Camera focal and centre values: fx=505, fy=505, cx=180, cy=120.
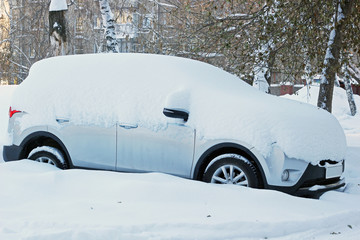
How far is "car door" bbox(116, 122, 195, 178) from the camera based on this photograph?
19.2ft

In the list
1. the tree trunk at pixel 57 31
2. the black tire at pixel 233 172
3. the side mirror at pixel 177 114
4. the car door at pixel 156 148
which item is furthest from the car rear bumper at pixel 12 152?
the tree trunk at pixel 57 31

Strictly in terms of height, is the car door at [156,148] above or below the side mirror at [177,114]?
below

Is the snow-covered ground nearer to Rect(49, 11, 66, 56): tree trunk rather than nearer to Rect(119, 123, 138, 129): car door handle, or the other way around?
Rect(119, 123, 138, 129): car door handle

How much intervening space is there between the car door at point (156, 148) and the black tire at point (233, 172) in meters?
0.28

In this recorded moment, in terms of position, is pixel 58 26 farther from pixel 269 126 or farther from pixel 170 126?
pixel 269 126

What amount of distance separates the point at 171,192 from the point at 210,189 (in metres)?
0.42

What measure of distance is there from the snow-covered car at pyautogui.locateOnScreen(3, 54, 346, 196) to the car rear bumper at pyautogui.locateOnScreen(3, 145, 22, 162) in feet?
0.05

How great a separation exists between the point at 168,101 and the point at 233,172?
3.64 ft

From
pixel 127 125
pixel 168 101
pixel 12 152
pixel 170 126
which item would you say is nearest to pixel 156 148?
pixel 170 126

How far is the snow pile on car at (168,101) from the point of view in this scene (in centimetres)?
567

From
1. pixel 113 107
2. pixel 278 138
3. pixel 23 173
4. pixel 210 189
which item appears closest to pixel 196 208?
pixel 210 189

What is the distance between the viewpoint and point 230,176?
225 inches

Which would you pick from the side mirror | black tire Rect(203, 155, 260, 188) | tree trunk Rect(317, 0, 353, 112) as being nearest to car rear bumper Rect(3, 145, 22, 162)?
the side mirror

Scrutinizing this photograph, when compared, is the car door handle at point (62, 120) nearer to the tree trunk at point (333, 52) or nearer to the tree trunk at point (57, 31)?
the tree trunk at point (333, 52)
